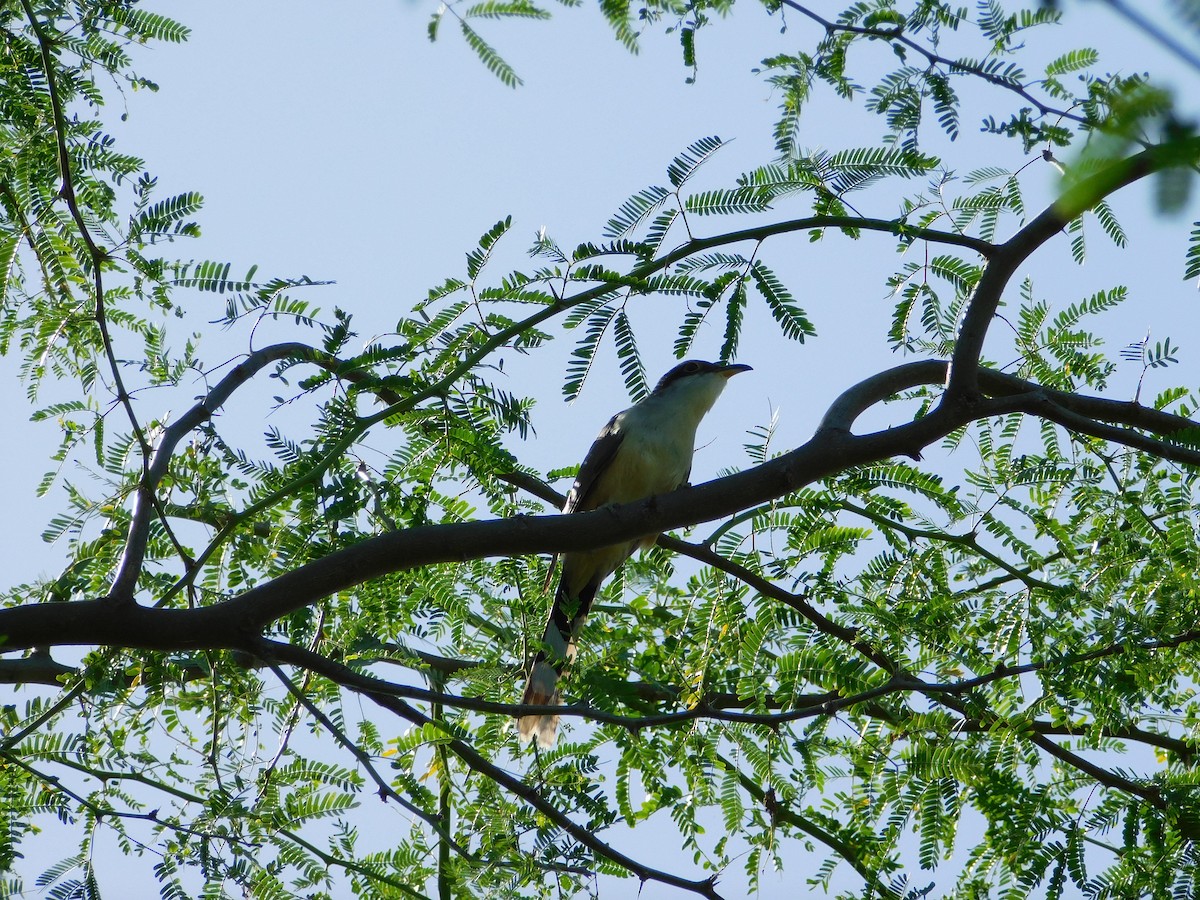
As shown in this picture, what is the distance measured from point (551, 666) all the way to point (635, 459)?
6.50ft

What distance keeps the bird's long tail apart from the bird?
3cm

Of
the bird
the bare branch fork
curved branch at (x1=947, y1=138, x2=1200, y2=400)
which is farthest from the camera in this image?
the bird

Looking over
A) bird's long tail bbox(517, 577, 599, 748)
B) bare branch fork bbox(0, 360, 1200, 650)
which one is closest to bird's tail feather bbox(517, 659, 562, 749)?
bird's long tail bbox(517, 577, 599, 748)

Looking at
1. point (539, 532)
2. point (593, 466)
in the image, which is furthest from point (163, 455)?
point (593, 466)

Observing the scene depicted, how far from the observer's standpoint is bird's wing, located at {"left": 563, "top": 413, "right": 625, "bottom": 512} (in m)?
6.95

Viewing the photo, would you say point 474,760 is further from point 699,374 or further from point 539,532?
point 699,374

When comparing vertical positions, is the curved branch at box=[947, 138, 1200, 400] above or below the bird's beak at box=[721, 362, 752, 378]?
below

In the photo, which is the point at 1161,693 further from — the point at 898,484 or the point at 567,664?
the point at 567,664

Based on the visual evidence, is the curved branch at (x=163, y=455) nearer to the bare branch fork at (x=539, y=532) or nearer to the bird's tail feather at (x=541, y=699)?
the bare branch fork at (x=539, y=532)

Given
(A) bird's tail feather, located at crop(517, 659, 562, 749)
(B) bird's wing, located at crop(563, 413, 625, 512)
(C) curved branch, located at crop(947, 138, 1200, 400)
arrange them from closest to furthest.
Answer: (C) curved branch, located at crop(947, 138, 1200, 400), (A) bird's tail feather, located at crop(517, 659, 562, 749), (B) bird's wing, located at crop(563, 413, 625, 512)

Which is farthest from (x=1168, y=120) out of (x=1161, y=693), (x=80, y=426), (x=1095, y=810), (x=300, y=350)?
(x=1161, y=693)

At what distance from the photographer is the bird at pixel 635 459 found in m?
6.68

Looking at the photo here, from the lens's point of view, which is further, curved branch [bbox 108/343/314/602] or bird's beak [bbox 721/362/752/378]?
bird's beak [bbox 721/362/752/378]

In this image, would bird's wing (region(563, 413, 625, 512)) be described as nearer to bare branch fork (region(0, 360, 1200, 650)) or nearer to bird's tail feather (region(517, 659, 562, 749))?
bird's tail feather (region(517, 659, 562, 749))
